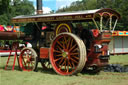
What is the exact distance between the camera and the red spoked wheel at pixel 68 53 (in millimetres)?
8742

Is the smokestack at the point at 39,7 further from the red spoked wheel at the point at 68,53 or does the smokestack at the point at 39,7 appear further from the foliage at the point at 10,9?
the foliage at the point at 10,9

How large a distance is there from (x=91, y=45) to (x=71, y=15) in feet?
5.06

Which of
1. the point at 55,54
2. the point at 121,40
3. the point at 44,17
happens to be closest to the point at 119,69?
the point at 55,54

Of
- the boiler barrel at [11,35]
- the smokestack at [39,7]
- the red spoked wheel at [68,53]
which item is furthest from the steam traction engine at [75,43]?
the smokestack at [39,7]

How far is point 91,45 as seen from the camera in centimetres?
959

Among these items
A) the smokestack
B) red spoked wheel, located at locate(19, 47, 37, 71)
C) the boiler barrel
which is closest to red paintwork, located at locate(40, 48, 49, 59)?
red spoked wheel, located at locate(19, 47, 37, 71)

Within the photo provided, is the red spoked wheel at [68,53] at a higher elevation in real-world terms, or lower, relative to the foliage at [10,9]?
lower

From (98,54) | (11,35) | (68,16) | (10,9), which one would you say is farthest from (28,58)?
(10,9)

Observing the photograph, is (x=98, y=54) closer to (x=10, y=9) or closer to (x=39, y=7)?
(x=39, y=7)

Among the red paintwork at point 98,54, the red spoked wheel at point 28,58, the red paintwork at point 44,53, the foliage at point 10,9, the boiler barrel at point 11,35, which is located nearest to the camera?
the red paintwork at point 98,54

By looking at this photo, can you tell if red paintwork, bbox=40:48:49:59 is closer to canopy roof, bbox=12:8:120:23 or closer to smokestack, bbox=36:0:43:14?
canopy roof, bbox=12:8:120:23

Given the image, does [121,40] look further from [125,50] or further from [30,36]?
[30,36]

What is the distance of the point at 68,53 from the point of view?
30.6ft

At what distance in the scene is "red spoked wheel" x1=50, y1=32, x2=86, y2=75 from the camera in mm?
8742
